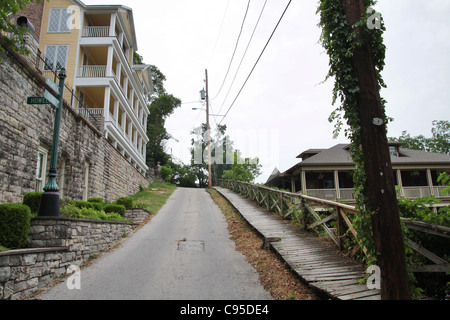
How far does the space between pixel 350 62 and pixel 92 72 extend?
1918 cm

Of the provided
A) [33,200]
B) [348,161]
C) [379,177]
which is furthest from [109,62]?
[348,161]

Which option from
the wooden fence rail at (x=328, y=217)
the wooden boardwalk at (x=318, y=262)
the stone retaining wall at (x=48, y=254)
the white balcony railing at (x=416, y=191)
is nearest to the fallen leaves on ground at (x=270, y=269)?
the wooden boardwalk at (x=318, y=262)

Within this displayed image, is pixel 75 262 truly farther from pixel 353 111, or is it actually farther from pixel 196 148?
pixel 196 148

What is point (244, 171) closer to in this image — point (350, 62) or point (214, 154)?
point (214, 154)

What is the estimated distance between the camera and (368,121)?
153 inches

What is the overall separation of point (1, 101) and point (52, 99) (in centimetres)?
151

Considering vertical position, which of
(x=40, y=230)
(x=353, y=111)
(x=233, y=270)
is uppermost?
(x=353, y=111)

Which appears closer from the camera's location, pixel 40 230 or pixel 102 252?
pixel 40 230

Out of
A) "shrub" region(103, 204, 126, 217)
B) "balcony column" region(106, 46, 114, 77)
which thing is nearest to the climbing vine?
"shrub" region(103, 204, 126, 217)

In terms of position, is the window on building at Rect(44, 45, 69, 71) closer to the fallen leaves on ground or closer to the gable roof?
the fallen leaves on ground

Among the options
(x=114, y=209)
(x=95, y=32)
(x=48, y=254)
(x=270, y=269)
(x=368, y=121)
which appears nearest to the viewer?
(x=368, y=121)

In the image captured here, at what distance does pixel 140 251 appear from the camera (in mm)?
8461

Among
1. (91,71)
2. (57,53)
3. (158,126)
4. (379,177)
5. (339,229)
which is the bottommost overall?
(339,229)
